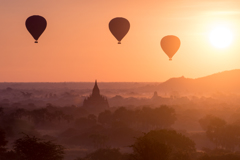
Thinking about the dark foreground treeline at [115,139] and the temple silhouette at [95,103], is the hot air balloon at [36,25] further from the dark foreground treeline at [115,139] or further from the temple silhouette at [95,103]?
the temple silhouette at [95,103]

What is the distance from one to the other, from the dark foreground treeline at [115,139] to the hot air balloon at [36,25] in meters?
19.3

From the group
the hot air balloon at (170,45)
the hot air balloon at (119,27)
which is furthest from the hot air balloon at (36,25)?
the hot air balloon at (170,45)

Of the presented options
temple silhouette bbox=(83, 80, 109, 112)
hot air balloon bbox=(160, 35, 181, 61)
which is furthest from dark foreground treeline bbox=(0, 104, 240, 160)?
hot air balloon bbox=(160, 35, 181, 61)

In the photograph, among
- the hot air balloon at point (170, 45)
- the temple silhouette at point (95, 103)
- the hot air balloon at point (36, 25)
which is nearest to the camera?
the hot air balloon at point (36, 25)

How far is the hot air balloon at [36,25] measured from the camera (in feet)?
246

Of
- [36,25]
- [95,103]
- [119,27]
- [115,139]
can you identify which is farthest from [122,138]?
[95,103]

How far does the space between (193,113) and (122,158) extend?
66.7 meters

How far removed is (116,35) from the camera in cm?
7500

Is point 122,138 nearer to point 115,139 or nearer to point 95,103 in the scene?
point 115,139

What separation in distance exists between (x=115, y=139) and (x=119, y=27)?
21147mm

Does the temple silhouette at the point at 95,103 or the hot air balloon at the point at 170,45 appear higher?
the hot air balloon at the point at 170,45

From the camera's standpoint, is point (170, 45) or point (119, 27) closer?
Answer: point (119, 27)

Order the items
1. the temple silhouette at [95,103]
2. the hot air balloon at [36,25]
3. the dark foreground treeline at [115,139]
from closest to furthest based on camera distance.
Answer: the dark foreground treeline at [115,139] < the hot air balloon at [36,25] < the temple silhouette at [95,103]

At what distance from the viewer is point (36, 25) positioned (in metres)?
75.4
